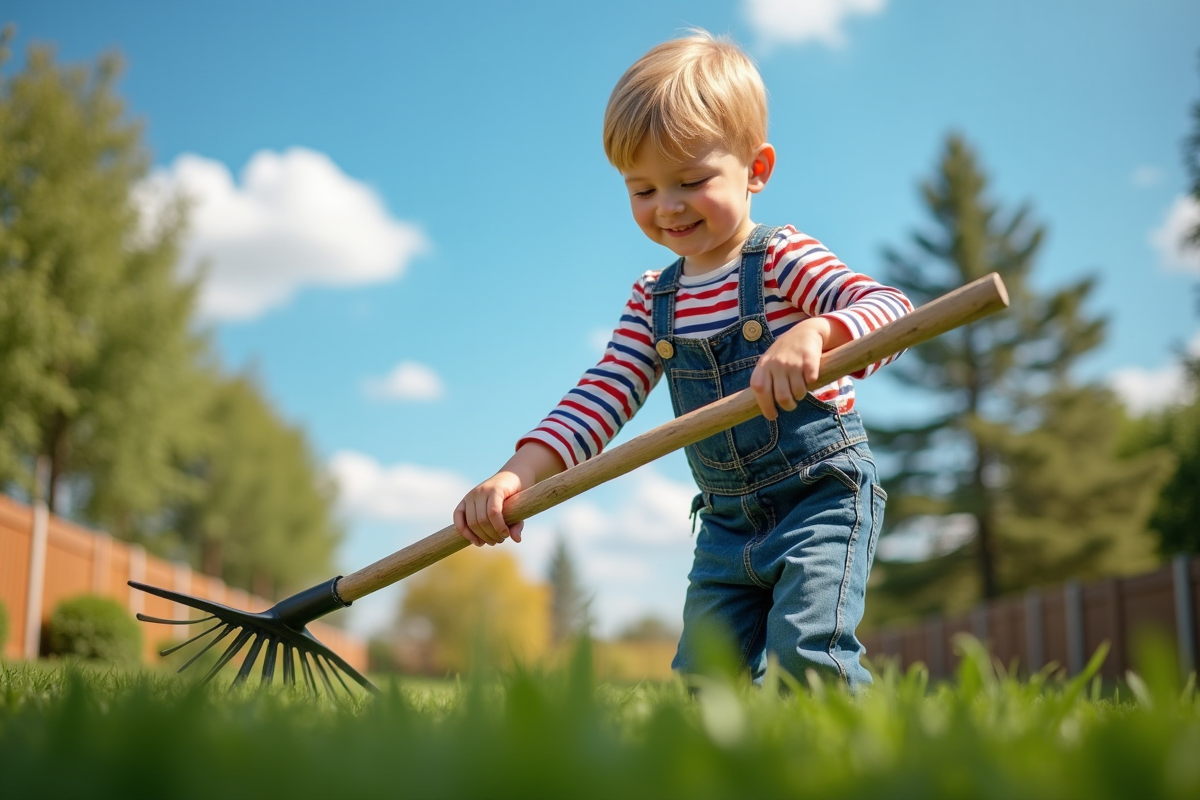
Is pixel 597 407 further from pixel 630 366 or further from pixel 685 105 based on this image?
pixel 685 105

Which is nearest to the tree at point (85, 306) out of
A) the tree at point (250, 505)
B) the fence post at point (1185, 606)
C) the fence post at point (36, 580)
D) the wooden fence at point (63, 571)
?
the wooden fence at point (63, 571)

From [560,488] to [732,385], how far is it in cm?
67

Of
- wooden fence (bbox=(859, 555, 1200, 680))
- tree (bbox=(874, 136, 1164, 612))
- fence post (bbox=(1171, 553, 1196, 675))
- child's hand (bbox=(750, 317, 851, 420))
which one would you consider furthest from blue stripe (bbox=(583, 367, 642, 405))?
tree (bbox=(874, 136, 1164, 612))

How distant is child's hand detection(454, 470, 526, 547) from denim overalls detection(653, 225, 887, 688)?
536mm

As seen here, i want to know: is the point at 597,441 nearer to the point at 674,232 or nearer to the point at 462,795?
the point at 674,232

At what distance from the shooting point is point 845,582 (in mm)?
2584

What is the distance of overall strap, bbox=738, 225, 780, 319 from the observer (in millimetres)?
2879

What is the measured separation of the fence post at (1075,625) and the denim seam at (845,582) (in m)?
12.2

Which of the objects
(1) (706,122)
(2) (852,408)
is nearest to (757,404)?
(2) (852,408)

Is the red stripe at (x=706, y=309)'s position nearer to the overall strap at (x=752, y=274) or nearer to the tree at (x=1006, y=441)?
the overall strap at (x=752, y=274)

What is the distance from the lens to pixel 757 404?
2271mm

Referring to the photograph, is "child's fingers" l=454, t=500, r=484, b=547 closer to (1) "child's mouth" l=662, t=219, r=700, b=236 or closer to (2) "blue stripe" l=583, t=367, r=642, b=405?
(2) "blue stripe" l=583, t=367, r=642, b=405

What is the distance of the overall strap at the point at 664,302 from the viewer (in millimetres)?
3045

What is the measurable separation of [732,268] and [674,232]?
0.20 m
